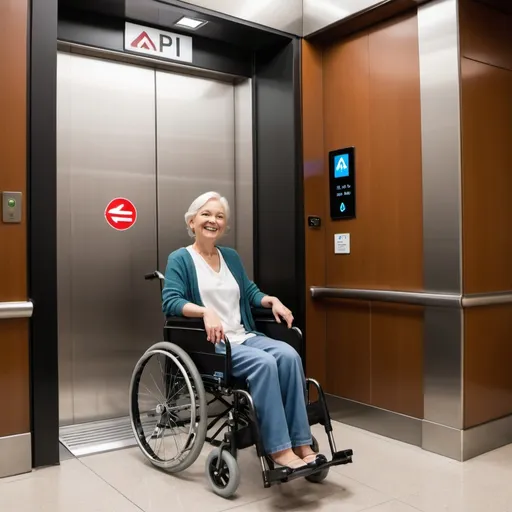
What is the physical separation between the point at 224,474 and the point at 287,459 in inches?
11.5

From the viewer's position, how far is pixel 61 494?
2.42m

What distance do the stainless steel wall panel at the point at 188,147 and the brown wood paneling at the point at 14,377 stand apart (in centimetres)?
108

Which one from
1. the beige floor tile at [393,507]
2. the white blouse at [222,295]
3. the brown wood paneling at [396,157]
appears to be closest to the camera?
the beige floor tile at [393,507]

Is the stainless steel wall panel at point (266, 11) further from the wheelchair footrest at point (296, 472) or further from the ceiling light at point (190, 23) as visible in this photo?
the wheelchair footrest at point (296, 472)

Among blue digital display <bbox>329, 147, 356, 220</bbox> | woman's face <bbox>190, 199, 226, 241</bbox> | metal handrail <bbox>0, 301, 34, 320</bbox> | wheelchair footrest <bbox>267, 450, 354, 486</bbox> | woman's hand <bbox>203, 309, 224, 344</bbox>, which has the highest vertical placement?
blue digital display <bbox>329, 147, 356, 220</bbox>

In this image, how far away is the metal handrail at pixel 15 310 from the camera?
8.41 ft

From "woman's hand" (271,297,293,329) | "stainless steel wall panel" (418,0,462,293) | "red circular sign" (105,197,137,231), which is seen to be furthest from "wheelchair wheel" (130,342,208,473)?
"stainless steel wall panel" (418,0,462,293)

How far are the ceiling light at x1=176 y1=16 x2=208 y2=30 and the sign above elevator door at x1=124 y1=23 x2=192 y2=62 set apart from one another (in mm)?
122

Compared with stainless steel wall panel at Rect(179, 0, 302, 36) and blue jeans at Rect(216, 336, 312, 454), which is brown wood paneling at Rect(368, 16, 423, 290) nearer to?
stainless steel wall panel at Rect(179, 0, 302, 36)

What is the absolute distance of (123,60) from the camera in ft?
11.2

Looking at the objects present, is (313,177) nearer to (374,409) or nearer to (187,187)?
(187,187)

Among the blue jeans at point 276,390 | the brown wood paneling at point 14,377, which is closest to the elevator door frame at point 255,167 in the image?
the brown wood paneling at point 14,377

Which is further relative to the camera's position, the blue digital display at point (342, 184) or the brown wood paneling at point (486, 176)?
the blue digital display at point (342, 184)

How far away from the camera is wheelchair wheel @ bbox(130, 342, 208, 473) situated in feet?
8.00
